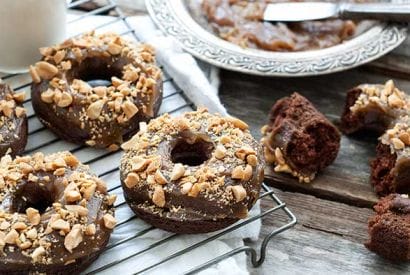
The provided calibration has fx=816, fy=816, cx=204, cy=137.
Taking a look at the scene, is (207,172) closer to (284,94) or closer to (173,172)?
(173,172)

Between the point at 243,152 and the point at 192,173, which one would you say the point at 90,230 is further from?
the point at 243,152

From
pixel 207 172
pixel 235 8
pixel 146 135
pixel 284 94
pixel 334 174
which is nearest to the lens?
pixel 207 172

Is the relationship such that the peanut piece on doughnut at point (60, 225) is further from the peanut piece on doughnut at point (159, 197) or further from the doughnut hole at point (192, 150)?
the doughnut hole at point (192, 150)

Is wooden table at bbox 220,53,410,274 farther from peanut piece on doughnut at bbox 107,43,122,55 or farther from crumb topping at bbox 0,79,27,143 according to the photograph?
crumb topping at bbox 0,79,27,143

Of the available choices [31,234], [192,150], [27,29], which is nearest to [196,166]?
[192,150]

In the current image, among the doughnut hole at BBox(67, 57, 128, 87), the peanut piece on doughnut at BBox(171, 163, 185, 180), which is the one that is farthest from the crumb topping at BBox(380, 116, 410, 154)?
the doughnut hole at BBox(67, 57, 128, 87)

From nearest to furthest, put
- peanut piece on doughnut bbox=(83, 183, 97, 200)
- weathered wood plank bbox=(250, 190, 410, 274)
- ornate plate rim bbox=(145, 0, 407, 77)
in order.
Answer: peanut piece on doughnut bbox=(83, 183, 97, 200) < weathered wood plank bbox=(250, 190, 410, 274) < ornate plate rim bbox=(145, 0, 407, 77)

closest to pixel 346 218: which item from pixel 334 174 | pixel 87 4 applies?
pixel 334 174
